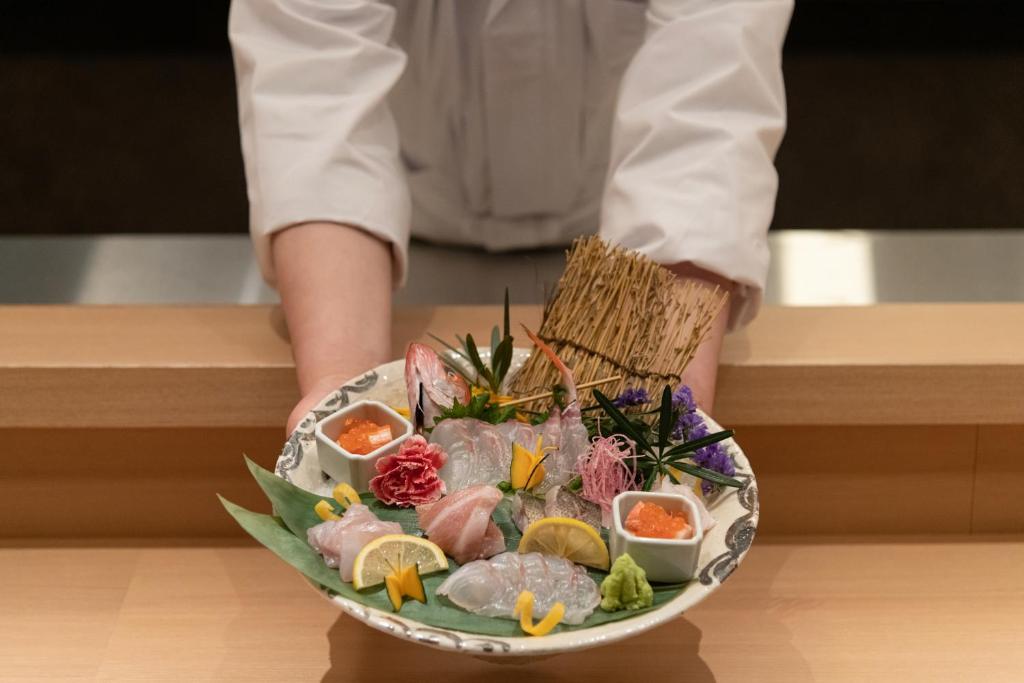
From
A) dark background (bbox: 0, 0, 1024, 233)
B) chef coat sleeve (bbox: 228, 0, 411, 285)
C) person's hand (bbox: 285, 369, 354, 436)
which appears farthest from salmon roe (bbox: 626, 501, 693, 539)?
dark background (bbox: 0, 0, 1024, 233)

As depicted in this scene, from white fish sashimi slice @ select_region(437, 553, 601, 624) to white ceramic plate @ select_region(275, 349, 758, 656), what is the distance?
1.0 inches

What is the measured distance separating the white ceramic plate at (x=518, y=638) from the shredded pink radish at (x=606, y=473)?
0.23ft

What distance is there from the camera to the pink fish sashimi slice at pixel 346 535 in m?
0.81

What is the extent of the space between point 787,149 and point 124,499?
1.94 meters

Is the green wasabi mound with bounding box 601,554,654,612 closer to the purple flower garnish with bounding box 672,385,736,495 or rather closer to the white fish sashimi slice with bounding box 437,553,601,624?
the white fish sashimi slice with bounding box 437,553,601,624

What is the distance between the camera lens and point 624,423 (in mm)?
881

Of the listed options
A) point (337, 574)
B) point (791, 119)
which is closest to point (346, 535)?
point (337, 574)

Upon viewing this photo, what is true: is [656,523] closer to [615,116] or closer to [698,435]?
[698,435]

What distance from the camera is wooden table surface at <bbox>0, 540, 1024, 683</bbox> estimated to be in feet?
3.47

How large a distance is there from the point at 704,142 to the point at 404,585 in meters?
0.58

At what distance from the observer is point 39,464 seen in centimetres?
120

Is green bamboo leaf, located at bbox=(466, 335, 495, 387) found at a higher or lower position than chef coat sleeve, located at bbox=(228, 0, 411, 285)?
lower

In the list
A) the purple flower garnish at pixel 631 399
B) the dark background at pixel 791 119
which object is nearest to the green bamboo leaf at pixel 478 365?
the purple flower garnish at pixel 631 399

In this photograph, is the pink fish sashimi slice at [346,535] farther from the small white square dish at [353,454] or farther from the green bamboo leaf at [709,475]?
the green bamboo leaf at [709,475]
